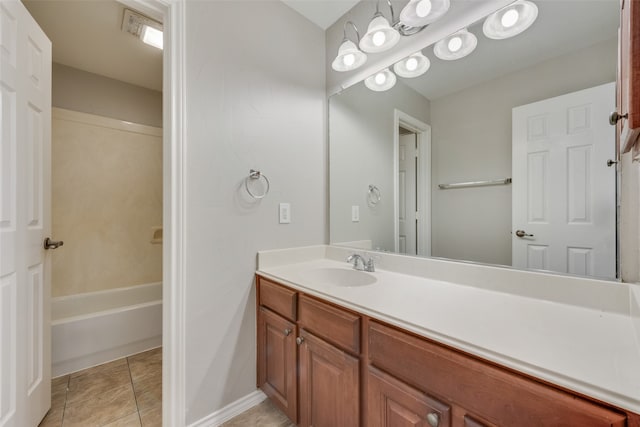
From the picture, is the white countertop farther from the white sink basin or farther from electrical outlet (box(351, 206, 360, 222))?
electrical outlet (box(351, 206, 360, 222))

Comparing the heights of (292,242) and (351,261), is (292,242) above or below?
above

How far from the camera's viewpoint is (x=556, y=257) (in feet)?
3.09

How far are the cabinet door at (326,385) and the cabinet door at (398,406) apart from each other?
0.23ft

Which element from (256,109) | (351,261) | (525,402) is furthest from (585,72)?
(256,109)

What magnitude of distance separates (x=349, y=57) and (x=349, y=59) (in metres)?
0.01

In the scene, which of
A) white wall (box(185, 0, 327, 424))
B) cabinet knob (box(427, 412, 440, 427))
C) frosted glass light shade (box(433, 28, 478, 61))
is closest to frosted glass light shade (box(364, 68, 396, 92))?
frosted glass light shade (box(433, 28, 478, 61))

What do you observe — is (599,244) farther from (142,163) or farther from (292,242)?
(142,163)

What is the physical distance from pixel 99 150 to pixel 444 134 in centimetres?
285

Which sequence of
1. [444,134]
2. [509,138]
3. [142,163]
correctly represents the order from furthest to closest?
[142,163]
[444,134]
[509,138]

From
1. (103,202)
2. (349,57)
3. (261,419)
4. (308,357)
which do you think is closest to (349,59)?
(349,57)

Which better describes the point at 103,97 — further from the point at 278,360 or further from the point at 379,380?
the point at 379,380

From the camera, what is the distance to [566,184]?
2.99ft

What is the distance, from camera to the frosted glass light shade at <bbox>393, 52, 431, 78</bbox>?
4.37 feet

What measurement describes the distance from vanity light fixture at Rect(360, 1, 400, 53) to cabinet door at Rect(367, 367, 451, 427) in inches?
59.7
